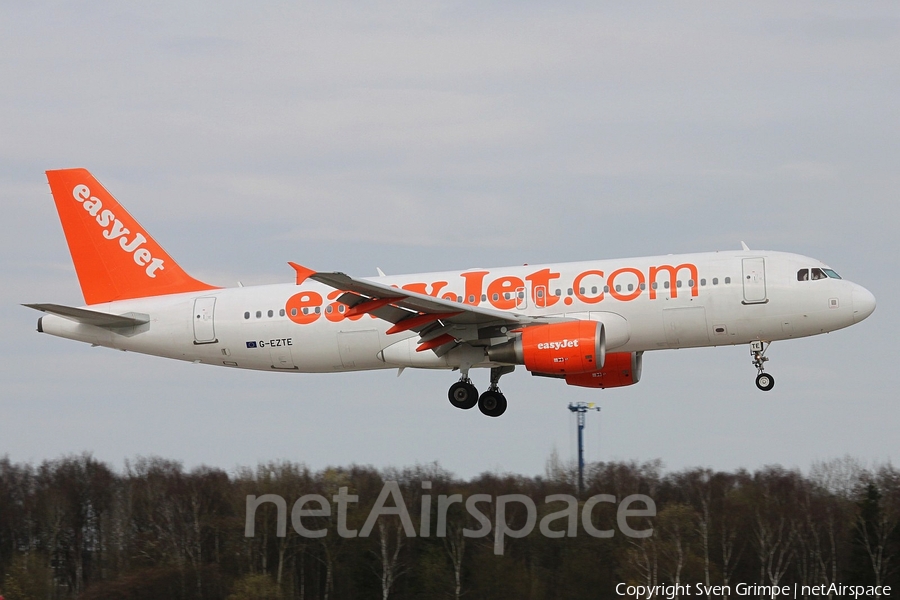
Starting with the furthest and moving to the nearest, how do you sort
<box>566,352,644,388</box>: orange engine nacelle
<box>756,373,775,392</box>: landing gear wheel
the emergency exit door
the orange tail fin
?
the orange tail fin < the emergency exit door < <box>566,352,644,388</box>: orange engine nacelle < <box>756,373,775,392</box>: landing gear wheel

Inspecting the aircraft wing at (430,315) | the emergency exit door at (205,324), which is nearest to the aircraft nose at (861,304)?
the aircraft wing at (430,315)

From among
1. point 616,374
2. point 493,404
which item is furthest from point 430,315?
point 616,374

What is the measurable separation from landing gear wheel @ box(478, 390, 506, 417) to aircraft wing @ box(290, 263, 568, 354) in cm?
281

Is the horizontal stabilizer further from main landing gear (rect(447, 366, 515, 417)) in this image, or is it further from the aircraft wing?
main landing gear (rect(447, 366, 515, 417))

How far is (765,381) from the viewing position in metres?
38.8

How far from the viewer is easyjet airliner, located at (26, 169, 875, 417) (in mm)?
37594

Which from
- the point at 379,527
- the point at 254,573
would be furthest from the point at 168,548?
the point at 379,527

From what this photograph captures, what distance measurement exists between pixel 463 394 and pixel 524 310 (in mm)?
3944

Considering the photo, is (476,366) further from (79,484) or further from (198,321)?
(79,484)

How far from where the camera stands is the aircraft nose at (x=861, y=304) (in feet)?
124

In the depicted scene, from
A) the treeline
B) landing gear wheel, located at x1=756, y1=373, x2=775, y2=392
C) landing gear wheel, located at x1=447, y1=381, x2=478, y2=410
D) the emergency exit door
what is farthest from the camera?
the treeline

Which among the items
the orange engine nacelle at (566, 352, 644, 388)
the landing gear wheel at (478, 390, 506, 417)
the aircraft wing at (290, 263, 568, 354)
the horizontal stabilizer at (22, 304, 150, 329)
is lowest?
the landing gear wheel at (478, 390, 506, 417)

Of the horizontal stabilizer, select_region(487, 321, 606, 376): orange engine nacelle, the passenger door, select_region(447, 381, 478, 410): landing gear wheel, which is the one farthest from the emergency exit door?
the passenger door

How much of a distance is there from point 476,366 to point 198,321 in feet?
32.3
